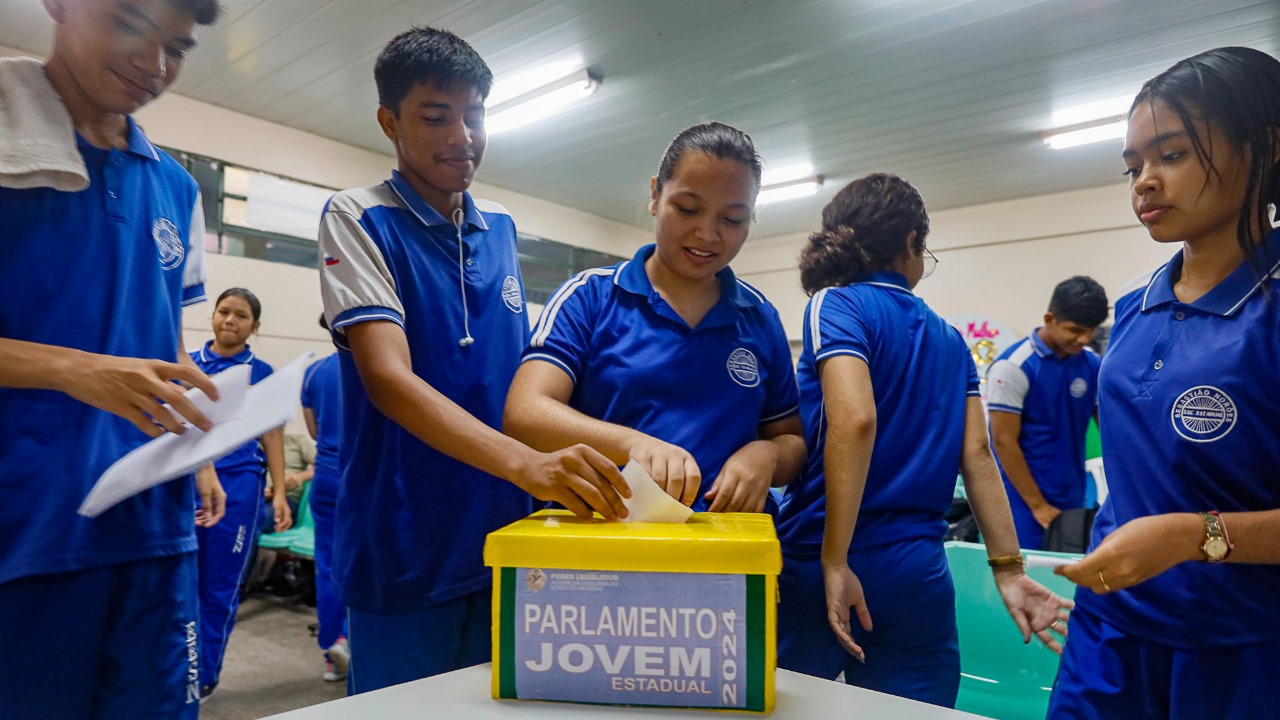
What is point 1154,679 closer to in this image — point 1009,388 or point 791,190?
point 1009,388

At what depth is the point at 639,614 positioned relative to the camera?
76 centimetres

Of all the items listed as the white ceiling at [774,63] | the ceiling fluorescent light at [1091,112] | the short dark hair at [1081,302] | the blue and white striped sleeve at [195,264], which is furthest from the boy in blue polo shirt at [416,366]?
the ceiling fluorescent light at [1091,112]

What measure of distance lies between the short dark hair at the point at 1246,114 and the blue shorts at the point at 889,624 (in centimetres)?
73

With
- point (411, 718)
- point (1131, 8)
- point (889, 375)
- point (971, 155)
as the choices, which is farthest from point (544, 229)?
point (411, 718)

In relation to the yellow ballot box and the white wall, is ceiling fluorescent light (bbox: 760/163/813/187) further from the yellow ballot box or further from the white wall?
the yellow ballot box

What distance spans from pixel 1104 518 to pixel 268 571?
18.7ft

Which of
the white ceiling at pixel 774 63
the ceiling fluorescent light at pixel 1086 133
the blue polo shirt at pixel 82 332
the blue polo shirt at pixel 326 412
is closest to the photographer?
the blue polo shirt at pixel 82 332

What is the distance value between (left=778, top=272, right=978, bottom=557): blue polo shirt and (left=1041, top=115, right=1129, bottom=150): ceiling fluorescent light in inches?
211

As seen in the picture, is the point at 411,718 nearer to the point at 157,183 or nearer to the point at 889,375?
the point at 157,183

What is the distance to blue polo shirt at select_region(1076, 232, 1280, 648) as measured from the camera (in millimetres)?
929

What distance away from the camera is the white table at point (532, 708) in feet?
2.51

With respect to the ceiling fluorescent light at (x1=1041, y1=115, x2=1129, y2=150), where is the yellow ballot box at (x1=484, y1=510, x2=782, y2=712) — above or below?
below

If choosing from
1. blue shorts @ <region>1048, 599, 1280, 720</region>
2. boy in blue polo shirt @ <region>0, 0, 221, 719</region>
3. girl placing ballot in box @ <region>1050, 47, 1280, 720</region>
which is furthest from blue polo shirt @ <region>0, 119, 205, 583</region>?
blue shorts @ <region>1048, 599, 1280, 720</region>

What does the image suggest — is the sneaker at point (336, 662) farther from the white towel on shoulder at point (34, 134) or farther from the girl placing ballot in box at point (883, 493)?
the white towel on shoulder at point (34, 134)
